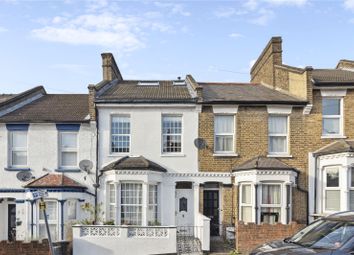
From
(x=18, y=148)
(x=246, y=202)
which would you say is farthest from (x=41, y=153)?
(x=246, y=202)

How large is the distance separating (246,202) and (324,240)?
37.5 ft

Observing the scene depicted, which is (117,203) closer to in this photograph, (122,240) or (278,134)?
(122,240)

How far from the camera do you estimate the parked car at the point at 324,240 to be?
27.0ft

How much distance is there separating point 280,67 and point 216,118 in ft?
15.5

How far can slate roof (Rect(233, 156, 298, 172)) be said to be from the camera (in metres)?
19.6

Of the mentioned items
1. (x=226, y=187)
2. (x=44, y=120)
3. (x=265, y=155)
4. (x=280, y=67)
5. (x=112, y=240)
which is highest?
(x=280, y=67)

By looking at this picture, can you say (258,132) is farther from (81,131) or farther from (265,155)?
(81,131)

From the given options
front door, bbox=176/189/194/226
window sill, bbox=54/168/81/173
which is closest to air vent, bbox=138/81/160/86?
window sill, bbox=54/168/81/173

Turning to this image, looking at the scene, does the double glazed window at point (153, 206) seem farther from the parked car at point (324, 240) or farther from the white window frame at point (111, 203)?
the parked car at point (324, 240)

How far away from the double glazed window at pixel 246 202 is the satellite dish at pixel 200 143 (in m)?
2.39

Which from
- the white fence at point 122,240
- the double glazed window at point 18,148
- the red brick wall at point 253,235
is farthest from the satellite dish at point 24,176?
the red brick wall at point 253,235

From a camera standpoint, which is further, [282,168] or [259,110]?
[259,110]

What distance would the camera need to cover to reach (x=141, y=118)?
21156 millimetres

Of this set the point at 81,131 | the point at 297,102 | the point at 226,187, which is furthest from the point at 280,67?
the point at 81,131
